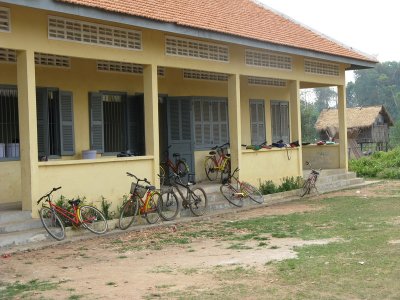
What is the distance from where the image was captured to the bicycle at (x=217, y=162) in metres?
15.1

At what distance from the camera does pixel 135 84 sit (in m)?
14.0

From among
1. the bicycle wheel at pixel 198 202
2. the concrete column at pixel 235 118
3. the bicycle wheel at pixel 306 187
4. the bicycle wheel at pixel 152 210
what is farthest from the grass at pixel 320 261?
the bicycle wheel at pixel 306 187

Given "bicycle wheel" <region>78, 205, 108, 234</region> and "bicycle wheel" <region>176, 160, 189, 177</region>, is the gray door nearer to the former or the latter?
"bicycle wheel" <region>176, 160, 189, 177</region>

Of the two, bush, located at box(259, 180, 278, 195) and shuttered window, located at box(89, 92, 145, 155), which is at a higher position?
shuttered window, located at box(89, 92, 145, 155)

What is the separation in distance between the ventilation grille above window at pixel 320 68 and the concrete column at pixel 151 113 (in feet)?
22.4

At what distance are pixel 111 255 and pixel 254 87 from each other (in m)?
10.8

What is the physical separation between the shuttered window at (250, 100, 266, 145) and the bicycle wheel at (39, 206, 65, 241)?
9408 millimetres

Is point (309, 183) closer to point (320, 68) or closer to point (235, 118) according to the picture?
point (235, 118)

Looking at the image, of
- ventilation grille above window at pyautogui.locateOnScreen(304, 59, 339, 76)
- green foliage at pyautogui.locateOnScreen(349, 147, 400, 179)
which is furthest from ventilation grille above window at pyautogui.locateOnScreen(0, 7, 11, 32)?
green foliage at pyautogui.locateOnScreen(349, 147, 400, 179)

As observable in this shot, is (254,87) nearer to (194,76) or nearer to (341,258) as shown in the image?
(194,76)

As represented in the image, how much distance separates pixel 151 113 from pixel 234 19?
4.42 metres

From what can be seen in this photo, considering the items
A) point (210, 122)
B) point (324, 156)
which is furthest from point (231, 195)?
point (324, 156)

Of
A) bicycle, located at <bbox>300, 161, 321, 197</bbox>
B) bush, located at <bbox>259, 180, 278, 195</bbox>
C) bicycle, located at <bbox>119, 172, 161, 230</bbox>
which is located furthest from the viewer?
bicycle, located at <bbox>300, 161, 321, 197</bbox>

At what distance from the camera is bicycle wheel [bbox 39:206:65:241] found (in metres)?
9.35
